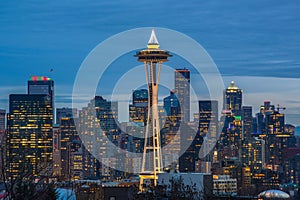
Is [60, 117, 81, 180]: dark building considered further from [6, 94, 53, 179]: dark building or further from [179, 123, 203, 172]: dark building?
[179, 123, 203, 172]: dark building

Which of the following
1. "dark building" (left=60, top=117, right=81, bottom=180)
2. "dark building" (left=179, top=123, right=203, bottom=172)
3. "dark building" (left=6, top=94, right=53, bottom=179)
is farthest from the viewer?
"dark building" (left=60, top=117, right=81, bottom=180)

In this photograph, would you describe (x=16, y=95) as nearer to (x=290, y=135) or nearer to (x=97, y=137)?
(x=97, y=137)

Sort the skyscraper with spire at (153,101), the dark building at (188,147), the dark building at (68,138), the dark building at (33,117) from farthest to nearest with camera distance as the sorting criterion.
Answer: the dark building at (68,138)
the dark building at (33,117)
the dark building at (188,147)
the skyscraper with spire at (153,101)

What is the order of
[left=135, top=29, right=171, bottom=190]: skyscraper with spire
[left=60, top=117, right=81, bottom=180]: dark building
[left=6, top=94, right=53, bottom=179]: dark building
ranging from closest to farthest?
[left=135, top=29, right=171, bottom=190]: skyscraper with spire, [left=6, top=94, right=53, bottom=179]: dark building, [left=60, top=117, right=81, bottom=180]: dark building

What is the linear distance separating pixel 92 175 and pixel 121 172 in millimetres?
2919

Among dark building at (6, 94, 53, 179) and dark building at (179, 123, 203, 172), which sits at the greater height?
dark building at (6, 94, 53, 179)

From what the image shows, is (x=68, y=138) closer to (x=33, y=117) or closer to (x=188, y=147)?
(x=33, y=117)

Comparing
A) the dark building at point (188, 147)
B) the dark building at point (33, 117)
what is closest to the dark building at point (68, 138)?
the dark building at point (33, 117)

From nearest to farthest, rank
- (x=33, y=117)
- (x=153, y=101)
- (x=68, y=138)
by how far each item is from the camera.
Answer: (x=153, y=101)
(x=33, y=117)
(x=68, y=138)

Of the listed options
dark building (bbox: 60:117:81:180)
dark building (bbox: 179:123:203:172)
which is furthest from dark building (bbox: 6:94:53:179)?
dark building (bbox: 179:123:203:172)

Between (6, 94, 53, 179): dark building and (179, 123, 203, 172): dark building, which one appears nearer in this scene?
(179, 123, 203, 172): dark building

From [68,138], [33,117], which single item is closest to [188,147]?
[68,138]

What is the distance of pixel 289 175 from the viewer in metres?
79.1

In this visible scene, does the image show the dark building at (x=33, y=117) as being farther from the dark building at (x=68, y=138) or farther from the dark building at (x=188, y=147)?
the dark building at (x=188, y=147)
